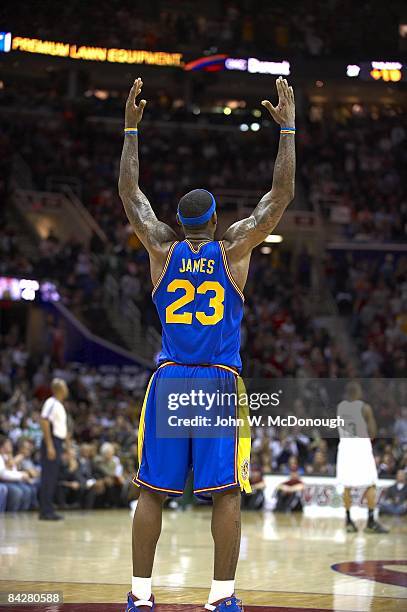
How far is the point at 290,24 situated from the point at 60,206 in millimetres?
8020

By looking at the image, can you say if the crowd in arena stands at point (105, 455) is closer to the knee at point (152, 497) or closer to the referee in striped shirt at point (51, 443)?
the referee in striped shirt at point (51, 443)

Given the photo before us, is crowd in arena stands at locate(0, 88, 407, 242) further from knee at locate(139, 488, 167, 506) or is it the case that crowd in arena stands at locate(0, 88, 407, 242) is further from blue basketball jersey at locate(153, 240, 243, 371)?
knee at locate(139, 488, 167, 506)

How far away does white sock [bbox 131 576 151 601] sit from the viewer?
472cm

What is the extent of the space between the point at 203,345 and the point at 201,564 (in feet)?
12.9

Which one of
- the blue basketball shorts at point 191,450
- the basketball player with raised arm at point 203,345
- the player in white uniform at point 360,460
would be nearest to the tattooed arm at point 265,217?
→ the basketball player with raised arm at point 203,345

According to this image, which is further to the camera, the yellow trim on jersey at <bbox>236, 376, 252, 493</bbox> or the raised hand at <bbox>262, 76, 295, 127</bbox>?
the raised hand at <bbox>262, 76, 295, 127</bbox>

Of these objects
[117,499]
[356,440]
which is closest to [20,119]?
[117,499]

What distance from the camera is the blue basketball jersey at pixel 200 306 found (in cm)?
491

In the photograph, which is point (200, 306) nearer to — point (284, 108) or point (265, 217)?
point (265, 217)

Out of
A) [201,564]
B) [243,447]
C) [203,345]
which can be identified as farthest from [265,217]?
[201,564]

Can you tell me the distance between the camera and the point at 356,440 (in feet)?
38.2

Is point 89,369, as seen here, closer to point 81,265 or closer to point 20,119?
point 81,265

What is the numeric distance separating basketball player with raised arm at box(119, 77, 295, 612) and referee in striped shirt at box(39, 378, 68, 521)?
735cm

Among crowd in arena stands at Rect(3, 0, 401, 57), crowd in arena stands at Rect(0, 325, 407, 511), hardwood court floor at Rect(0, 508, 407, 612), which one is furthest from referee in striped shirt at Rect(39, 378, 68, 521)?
crowd in arena stands at Rect(3, 0, 401, 57)
